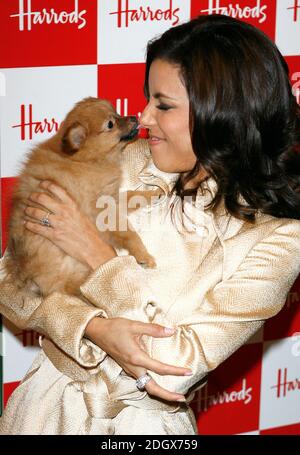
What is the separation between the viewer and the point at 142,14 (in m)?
2.35

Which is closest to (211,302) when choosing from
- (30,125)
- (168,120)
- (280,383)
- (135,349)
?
(135,349)

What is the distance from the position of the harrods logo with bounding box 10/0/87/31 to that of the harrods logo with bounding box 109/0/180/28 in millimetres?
123

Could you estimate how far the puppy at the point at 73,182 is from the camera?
1.75 metres

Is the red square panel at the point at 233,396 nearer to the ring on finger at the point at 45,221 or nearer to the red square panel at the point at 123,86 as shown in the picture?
the red square panel at the point at 123,86

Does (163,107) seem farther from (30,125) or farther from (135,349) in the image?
(30,125)

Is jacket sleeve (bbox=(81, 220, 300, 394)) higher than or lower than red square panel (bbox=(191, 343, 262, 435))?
higher

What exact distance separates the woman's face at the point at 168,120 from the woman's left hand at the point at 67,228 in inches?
10.1

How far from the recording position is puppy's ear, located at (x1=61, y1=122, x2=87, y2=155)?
1.85 metres

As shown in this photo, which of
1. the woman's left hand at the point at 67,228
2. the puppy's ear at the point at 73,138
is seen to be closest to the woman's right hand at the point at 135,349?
the woman's left hand at the point at 67,228

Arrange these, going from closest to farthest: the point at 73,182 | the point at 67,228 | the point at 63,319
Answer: the point at 63,319 → the point at 67,228 → the point at 73,182

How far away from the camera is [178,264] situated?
1671 millimetres

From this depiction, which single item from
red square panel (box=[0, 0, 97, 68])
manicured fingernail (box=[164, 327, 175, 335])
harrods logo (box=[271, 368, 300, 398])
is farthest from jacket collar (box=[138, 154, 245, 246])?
harrods logo (box=[271, 368, 300, 398])

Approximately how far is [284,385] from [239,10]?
1.66 meters

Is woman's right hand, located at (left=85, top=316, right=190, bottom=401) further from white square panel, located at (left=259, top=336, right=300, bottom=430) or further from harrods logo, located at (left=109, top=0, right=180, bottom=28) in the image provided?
white square panel, located at (left=259, top=336, right=300, bottom=430)
